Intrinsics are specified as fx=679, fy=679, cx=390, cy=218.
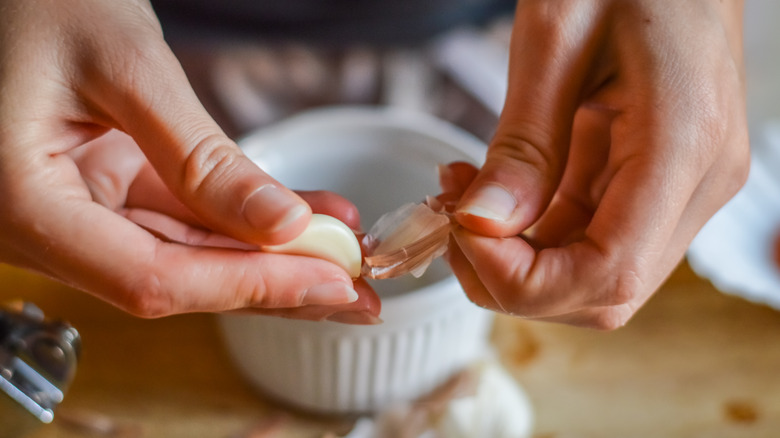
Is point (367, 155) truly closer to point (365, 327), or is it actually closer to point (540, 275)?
point (365, 327)

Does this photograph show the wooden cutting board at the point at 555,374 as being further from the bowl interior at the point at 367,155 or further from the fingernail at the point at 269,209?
the fingernail at the point at 269,209

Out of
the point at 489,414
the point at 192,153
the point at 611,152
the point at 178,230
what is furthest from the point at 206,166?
the point at 489,414

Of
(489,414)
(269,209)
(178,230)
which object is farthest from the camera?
(489,414)

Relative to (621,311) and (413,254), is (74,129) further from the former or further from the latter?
(621,311)

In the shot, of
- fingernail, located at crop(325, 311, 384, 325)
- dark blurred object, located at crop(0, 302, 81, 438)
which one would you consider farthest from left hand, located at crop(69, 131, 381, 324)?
dark blurred object, located at crop(0, 302, 81, 438)

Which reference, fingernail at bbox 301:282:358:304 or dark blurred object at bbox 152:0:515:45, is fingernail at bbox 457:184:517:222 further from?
dark blurred object at bbox 152:0:515:45

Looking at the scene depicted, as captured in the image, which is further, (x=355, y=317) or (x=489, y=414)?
(x=489, y=414)

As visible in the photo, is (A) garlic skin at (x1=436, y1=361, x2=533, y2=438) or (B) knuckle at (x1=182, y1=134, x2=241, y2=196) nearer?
(B) knuckle at (x1=182, y1=134, x2=241, y2=196)

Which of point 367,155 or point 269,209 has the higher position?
point 269,209

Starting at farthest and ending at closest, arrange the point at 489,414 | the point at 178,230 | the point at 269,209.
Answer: the point at 489,414, the point at 178,230, the point at 269,209
